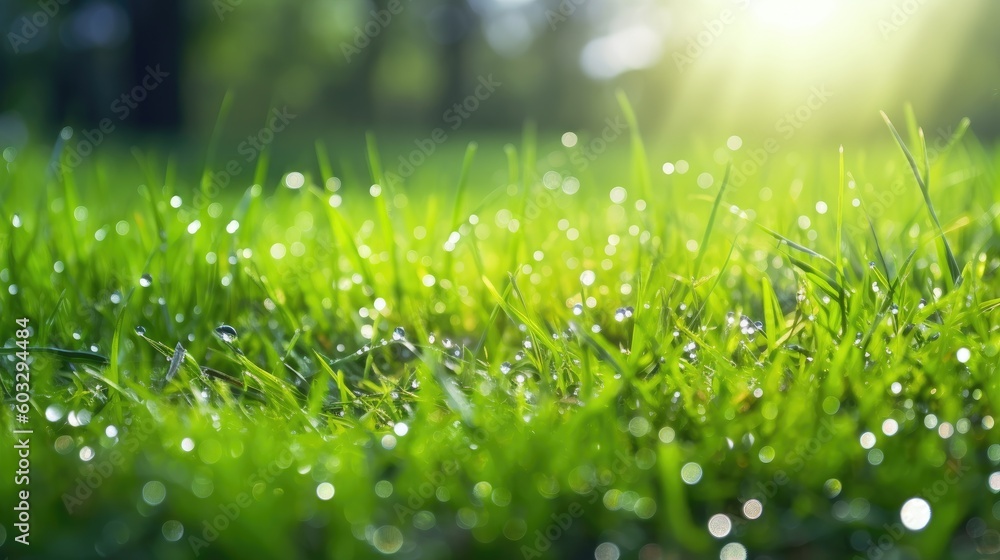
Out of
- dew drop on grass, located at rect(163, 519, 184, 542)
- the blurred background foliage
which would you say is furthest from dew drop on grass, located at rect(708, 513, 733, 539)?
the blurred background foliage

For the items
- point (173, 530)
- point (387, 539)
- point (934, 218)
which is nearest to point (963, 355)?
point (934, 218)

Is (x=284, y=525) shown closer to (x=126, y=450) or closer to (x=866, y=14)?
(x=126, y=450)

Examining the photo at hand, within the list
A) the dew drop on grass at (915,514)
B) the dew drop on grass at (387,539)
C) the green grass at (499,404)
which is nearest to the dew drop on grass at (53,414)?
the green grass at (499,404)

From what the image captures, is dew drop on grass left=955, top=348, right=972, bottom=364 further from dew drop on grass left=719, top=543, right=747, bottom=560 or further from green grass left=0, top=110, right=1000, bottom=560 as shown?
dew drop on grass left=719, top=543, right=747, bottom=560

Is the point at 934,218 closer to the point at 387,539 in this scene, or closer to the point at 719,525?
the point at 719,525

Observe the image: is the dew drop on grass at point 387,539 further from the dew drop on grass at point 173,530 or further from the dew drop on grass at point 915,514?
the dew drop on grass at point 915,514
